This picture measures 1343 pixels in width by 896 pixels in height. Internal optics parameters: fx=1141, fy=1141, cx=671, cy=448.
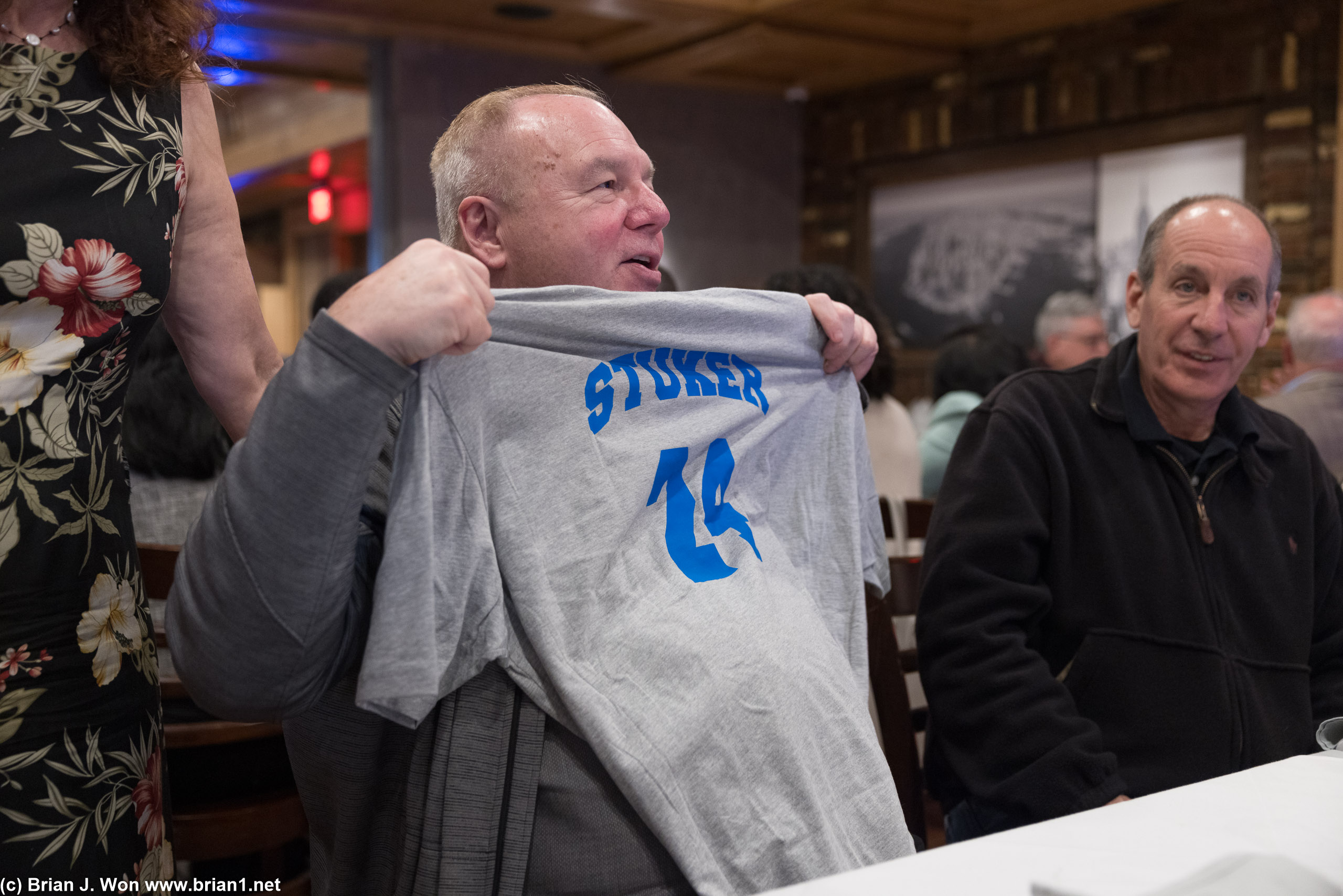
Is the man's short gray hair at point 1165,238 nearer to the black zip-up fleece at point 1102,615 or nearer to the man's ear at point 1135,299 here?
Answer: the man's ear at point 1135,299

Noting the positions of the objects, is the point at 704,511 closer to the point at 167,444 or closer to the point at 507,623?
the point at 507,623

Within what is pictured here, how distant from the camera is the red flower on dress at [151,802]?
1075 millimetres

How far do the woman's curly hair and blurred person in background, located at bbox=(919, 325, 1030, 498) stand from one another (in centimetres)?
269

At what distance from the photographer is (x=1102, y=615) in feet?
5.69

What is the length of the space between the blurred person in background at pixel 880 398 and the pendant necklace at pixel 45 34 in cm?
202

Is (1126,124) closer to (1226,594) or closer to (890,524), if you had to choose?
(890,524)

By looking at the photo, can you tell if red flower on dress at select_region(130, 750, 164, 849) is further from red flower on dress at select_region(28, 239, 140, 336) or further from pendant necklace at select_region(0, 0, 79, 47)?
pendant necklace at select_region(0, 0, 79, 47)

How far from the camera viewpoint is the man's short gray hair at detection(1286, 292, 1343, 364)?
384 cm

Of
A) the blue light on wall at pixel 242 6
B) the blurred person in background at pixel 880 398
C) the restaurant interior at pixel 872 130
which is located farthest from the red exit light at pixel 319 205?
the blurred person in background at pixel 880 398

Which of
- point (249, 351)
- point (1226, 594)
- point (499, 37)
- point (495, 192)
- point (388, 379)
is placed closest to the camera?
point (388, 379)

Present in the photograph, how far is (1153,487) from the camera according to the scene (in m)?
1.79

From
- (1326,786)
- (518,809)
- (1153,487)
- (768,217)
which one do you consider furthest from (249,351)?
(768,217)

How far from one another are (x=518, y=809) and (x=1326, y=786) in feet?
2.61

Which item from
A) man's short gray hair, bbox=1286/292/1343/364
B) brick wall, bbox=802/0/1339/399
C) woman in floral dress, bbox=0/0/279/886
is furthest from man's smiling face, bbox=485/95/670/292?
brick wall, bbox=802/0/1339/399
